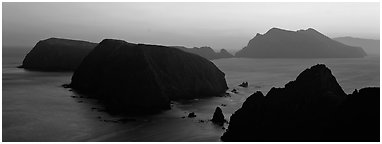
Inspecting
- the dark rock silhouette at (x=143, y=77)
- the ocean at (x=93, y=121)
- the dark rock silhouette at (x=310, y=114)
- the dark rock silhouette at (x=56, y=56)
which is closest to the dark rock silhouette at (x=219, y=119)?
the ocean at (x=93, y=121)

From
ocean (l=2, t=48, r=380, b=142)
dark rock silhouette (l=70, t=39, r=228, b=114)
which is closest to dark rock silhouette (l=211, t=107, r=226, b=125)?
ocean (l=2, t=48, r=380, b=142)

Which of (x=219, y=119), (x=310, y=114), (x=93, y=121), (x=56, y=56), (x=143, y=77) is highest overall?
(x=310, y=114)

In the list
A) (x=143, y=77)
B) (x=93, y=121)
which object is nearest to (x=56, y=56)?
(x=143, y=77)

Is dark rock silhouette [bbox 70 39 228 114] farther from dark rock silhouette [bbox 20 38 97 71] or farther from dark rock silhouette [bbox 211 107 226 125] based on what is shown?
dark rock silhouette [bbox 20 38 97 71]

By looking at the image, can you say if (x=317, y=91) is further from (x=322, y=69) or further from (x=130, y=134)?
(x=130, y=134)

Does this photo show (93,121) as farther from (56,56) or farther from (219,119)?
(56,56)

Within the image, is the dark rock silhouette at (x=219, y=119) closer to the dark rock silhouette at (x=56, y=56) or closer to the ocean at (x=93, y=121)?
the ocean at (x=93, y=121)

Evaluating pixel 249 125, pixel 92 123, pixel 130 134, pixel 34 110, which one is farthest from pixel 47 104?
pixel 249 125
